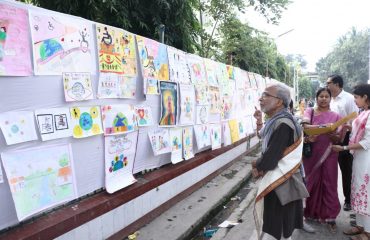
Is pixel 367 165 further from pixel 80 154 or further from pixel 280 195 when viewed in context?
pixel 80 154

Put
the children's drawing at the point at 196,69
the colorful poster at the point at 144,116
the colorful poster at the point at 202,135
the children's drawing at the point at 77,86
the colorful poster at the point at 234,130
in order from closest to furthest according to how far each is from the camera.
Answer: the children's drawing at the point at 77,86
the colorful poster at the point at 144,116
the children's drawing at the point at 196,69
the colorful poster at the point at 202,135
the colorful poster at the point at 234,130

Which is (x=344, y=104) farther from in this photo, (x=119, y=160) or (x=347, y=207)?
(x=119, y=160)

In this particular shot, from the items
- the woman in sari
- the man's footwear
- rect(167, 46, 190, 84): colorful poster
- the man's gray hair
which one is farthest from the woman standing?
rect(167, 46, 190, 84): colorful poster

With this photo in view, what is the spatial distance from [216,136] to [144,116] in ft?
7.86

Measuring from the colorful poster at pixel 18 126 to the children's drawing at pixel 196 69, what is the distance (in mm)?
2961

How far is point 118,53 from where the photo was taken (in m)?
3.41

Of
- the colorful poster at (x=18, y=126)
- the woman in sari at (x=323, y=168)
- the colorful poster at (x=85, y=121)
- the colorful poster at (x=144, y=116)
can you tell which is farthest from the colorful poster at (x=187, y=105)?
the colorful poster at (x=18, y=126)

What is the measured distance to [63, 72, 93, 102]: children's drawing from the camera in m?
2.74

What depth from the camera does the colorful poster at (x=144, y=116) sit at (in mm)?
3748

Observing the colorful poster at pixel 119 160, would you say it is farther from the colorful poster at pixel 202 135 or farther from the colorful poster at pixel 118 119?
the colorful poster at pixel 202 135

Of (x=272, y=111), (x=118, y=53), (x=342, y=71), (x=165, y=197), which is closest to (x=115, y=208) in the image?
(x=165, y=197)

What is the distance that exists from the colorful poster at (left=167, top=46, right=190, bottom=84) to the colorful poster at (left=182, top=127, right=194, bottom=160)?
0.70 meters

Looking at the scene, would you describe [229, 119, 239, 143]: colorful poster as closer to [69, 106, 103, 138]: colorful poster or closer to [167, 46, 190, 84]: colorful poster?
[167, 46, 190, 84]: colorful poster

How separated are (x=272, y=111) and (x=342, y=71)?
7158cm
